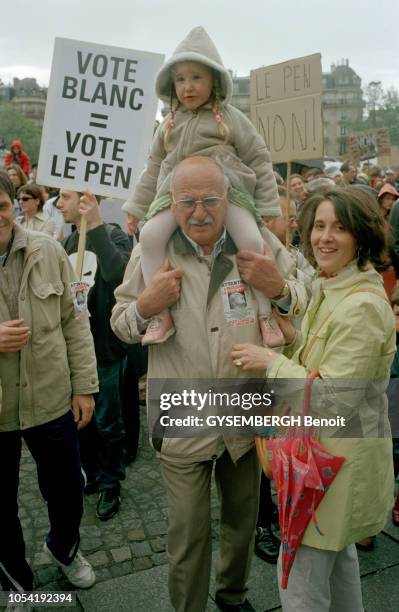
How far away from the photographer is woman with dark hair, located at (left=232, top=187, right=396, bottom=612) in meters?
1.92

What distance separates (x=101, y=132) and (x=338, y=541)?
2603 millimetres

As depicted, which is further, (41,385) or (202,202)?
(41,385)

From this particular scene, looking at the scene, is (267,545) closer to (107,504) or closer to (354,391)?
(107,504)

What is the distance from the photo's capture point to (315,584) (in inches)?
79.4

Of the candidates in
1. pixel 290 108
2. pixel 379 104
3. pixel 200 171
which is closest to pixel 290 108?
pixel 290 108

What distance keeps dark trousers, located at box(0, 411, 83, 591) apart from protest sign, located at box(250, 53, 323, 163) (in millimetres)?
2768

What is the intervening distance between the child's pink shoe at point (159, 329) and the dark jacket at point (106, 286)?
1362 mm

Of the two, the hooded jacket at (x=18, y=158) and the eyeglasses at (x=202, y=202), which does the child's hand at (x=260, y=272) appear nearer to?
the eyeglasses at (x=202, y=202)

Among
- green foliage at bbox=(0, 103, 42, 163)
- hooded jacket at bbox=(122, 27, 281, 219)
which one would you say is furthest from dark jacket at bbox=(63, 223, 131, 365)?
green foliage at bbox=(0, 103, 42, 163)

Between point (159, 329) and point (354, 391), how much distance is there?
80 cm

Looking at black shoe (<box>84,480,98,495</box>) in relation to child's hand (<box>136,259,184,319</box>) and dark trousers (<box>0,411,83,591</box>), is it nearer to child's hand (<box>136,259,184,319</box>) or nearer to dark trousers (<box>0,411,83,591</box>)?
dark trousers (<box>0,411,83,591</box>)

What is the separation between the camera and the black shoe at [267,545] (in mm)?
3137

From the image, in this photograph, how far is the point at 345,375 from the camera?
189 cm

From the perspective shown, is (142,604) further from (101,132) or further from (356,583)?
(101,132)
